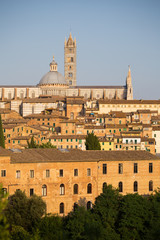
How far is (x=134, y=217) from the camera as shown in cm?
3108

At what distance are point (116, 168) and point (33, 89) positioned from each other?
6336 centimetres

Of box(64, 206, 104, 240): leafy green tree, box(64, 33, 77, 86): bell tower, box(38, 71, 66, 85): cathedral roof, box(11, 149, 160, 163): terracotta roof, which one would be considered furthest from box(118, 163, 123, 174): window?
box(64, 33, 77, 86): bell tower

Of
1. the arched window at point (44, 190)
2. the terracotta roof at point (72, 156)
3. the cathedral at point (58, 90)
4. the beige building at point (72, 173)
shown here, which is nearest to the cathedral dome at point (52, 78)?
the cathedral at point (58, 90)

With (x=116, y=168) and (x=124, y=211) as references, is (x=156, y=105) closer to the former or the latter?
(x=116, y=168)

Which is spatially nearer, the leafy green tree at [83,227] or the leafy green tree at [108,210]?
the leafy green tree at [83,227]

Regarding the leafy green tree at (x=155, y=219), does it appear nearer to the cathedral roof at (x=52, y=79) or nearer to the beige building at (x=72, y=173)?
the beige building at (x=72, y=173)

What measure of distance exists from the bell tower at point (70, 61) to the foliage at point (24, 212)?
79.5 m

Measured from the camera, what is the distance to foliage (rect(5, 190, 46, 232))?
30.8 metres

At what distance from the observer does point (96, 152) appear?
38094 mm

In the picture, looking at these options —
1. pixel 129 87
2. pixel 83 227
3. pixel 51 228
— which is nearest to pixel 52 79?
pixel 129 87

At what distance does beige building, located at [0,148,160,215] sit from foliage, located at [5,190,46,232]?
205 cm

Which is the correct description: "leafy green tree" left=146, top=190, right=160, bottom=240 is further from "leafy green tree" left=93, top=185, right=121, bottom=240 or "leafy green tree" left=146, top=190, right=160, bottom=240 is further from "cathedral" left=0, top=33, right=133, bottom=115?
"cathedral" left=0, top=33, right=133, bottom=115

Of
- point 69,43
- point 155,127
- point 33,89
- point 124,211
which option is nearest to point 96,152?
point 124,211

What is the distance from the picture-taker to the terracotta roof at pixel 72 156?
34.8 meters
